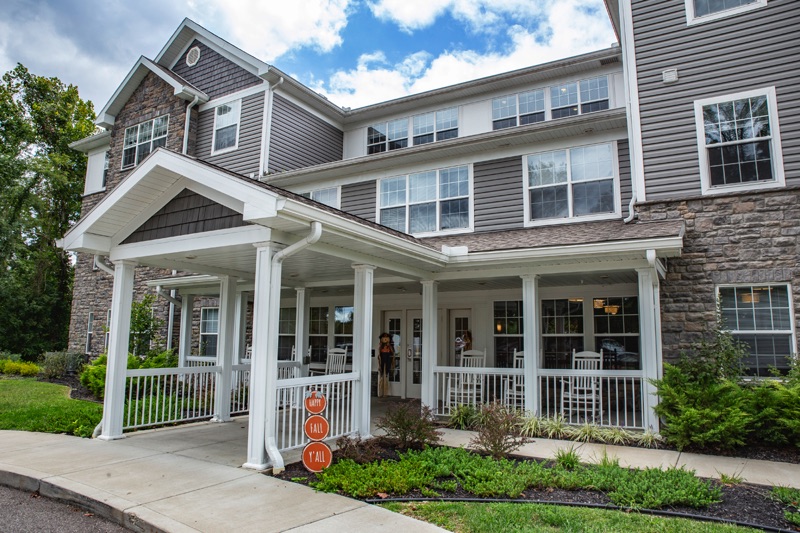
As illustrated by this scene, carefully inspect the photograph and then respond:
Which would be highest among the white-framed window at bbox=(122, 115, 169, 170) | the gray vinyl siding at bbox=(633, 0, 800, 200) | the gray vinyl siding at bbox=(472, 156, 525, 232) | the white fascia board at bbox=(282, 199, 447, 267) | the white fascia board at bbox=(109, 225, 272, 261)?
the white-framed window at bbox=(122, 115, 169, 170)

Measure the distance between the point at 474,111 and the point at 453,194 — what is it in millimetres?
3726

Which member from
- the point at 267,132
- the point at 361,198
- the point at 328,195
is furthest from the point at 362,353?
the point at 267,132

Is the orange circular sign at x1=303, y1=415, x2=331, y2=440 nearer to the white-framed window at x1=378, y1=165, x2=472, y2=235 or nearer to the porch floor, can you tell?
the porch floor

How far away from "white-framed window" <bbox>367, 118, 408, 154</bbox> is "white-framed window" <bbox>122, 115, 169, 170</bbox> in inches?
247

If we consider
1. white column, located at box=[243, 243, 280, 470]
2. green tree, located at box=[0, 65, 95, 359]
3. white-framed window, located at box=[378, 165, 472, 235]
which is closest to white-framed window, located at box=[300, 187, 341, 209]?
white-framed window, located at box=[378, 165, 472, 235]

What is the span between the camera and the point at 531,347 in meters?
8.38

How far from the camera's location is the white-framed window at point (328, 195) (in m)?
12.6

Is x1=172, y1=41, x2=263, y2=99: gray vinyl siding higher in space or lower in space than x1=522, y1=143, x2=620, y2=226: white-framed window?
higher

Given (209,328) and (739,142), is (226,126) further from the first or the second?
(739,142)

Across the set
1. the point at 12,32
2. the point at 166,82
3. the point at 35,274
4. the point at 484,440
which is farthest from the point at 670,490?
the point at 12,32

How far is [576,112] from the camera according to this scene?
1241 cm

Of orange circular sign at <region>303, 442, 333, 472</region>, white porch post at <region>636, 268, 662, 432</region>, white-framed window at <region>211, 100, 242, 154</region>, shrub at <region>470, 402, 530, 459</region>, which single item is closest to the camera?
orange circular sign at <region>303, 442, 333, 472</region>

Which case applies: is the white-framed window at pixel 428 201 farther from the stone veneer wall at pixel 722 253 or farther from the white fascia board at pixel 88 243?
the white fascia board at pixel 88 243

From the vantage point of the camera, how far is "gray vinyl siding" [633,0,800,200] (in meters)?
8.17
